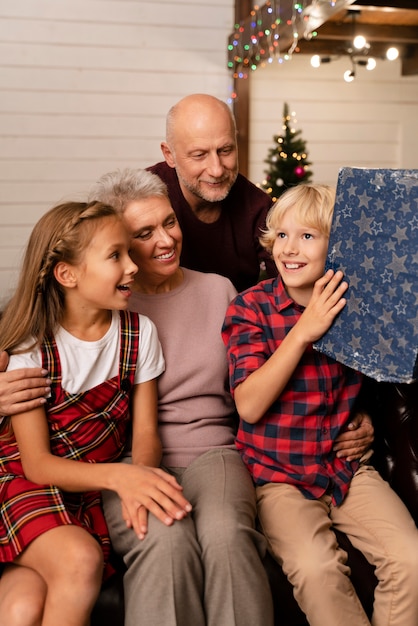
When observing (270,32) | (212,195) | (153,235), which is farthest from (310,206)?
(270,32)

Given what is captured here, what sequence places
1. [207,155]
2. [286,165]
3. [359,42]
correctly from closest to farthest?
[207,155]
[359,42]
[286,165]

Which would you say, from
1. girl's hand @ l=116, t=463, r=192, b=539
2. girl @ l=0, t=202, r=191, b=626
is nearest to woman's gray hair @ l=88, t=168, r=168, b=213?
girl @ l=0, t=202, r=191, b=626

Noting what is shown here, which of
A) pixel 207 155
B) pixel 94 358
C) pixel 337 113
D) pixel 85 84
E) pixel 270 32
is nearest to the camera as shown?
pixel 94 358

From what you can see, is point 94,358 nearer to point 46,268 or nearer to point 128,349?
point 128,349

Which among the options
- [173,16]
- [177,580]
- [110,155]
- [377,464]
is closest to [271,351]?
[377,464]

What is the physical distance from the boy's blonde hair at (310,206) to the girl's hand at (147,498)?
27.8 inches

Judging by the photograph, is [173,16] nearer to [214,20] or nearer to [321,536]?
[214,20]

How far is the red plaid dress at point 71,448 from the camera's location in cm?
166

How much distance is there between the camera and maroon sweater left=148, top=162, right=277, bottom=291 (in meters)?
2.70

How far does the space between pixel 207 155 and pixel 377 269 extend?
3.68 feet

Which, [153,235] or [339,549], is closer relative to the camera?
[339,549]

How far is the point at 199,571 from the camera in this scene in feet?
5.40

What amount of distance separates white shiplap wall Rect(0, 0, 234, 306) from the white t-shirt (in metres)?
3.37

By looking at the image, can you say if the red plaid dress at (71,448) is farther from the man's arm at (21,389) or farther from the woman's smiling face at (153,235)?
the woman's smiling face at (153,235)
